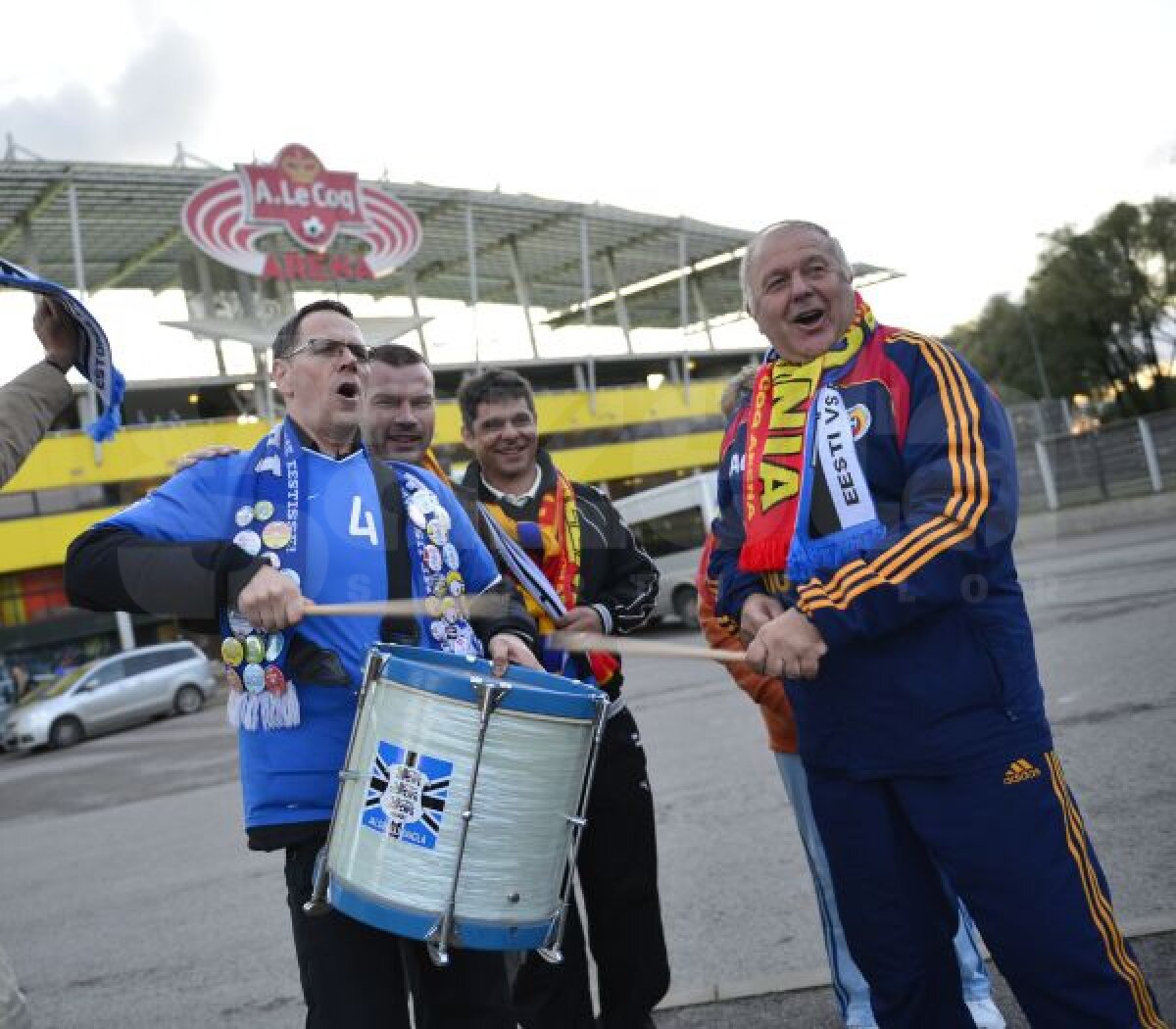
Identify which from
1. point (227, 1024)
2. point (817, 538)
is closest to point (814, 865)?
point (817, 538)

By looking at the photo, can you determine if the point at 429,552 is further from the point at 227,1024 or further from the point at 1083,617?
the point at 1083,617

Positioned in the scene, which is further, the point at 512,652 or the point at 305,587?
the point at 512,652

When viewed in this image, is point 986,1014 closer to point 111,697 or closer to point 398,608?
point 398,608

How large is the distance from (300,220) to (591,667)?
108ft

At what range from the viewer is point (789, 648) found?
7.13 feet

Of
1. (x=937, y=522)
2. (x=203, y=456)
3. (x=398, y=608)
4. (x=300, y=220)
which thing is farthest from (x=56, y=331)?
(x=300, y=220)

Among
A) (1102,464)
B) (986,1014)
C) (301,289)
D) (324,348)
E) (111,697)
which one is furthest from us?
(301,289)

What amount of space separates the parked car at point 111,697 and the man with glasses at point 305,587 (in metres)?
17.0

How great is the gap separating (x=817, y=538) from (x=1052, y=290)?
153 feet

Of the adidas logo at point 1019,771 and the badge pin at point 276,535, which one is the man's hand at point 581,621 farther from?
the adidas logo at point 1019,771

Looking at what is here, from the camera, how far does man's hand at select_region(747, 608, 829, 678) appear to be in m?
2.16

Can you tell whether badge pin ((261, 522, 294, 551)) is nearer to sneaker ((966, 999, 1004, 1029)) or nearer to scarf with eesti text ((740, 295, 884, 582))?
scarf with eesti text ((740, 295, 884, 582))

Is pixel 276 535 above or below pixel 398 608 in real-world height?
above

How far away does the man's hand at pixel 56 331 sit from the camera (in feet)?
8.04
